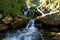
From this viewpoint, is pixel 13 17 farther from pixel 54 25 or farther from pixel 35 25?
pixel 54 25

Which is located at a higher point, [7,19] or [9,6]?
[9,6]

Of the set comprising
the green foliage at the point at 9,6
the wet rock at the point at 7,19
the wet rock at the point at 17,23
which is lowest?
the wet rock at the point at 17,23

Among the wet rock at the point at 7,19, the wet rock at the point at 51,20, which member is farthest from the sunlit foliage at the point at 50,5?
the wet rock at the point at 7,19

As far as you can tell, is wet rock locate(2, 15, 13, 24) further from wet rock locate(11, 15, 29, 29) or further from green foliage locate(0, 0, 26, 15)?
green foliage locate(0, 0, 26, 15)

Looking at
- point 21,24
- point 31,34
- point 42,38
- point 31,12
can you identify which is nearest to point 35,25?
point 21,24

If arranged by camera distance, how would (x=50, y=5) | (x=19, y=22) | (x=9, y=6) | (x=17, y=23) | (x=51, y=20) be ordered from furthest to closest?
(x=50, y=5)
(x=9, y=6)
(x=19, y=22)
(x=17, y=23)
(x=51, y=20)

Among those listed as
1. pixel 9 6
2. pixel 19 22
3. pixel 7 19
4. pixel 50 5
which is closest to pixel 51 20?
pixel 19 22

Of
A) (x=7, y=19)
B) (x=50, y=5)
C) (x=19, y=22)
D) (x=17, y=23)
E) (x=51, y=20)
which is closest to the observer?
(x=51, y=20)

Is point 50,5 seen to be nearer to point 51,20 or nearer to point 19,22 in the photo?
point 51,20

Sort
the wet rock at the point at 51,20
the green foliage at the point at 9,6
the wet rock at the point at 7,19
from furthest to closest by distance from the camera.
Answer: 1. the green foliage at the point at 9,6
2. the wet rock at the point at 7,19
3. the wet rock at the point at 51,20

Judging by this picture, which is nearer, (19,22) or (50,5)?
(19,22)

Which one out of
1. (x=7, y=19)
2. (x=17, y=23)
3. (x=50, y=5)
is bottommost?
(x=17, y=23)

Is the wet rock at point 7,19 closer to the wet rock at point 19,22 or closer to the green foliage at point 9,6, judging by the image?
the wet rock at point 19,22

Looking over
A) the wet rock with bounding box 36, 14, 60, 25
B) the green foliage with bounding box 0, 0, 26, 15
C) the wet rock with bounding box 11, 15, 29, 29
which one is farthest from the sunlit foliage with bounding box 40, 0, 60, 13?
the green foliage with bounding box 0, 0, 26, 15
